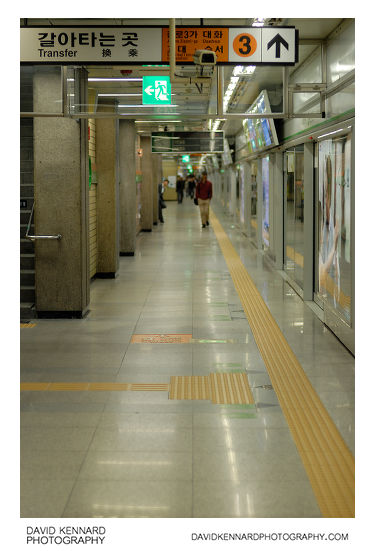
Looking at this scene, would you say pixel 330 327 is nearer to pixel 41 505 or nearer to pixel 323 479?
pixel 323 479

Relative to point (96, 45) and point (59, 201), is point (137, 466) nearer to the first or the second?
point (96, 45)

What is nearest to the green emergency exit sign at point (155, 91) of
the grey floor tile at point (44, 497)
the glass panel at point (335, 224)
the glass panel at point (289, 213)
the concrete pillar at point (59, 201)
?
the concrete pillar at point (59, 201)

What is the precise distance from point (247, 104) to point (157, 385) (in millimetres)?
4796

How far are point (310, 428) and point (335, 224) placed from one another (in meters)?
3.51

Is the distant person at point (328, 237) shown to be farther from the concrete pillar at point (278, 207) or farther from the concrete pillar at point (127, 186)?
the concrete pillar at point (127, 186)

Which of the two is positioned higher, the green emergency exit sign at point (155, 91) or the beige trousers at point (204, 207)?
the green emergency exit sign at point (155, 91)

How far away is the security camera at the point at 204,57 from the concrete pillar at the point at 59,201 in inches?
91.2

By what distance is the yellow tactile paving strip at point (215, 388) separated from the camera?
519 cm

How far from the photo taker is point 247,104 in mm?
9008

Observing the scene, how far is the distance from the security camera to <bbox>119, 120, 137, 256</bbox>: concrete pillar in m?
8.47

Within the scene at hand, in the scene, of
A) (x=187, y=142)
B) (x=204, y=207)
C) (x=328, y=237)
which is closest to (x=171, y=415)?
(x=328, y=237)

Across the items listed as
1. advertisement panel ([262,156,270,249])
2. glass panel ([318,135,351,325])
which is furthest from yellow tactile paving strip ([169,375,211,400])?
advertisement panel ([262,156,270,249])

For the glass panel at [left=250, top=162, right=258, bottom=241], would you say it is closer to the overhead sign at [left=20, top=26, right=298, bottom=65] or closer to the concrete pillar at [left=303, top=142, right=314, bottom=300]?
the concrete pillar at [left=303, top=142, right=314, bottom=300]

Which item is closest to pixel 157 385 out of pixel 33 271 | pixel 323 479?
pixel 323 479
